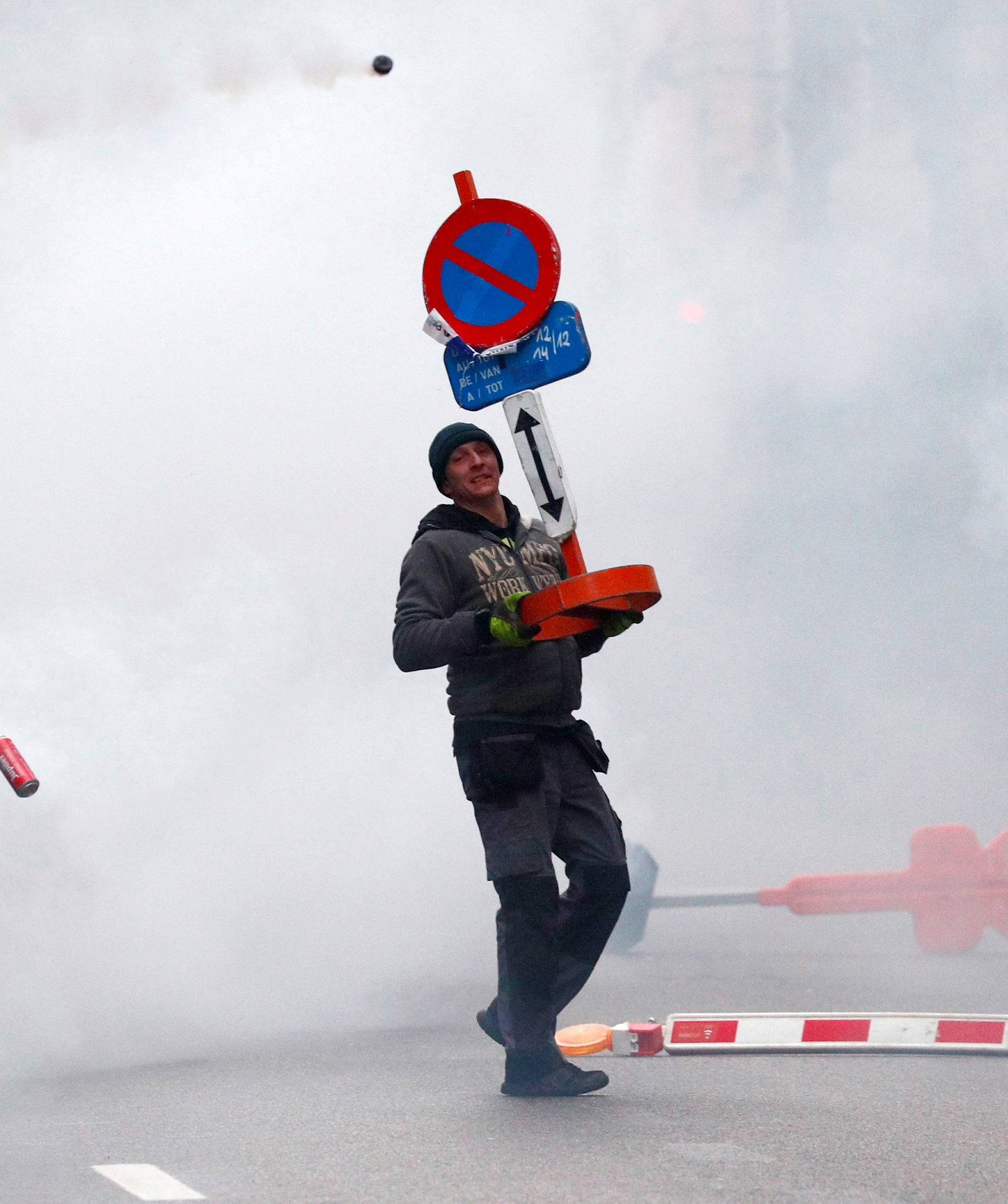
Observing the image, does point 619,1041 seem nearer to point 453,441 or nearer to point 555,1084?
point 555,1084

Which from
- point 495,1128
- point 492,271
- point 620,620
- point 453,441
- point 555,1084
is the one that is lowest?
point 555,1084

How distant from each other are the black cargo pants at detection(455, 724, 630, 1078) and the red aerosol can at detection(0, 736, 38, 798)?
1.03 m

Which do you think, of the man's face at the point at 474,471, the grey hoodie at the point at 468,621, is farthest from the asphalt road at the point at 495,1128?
the man's face at the point at 474,471

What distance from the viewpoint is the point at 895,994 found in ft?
17.8

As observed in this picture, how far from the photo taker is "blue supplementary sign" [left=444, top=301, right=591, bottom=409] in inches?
140

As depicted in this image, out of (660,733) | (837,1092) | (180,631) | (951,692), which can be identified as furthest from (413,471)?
(837,1092)

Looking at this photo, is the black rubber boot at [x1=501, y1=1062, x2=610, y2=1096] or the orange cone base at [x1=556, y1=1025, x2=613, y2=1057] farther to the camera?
the orange cone base at [x1=556, y1=1025, x2=613, y2=1057]

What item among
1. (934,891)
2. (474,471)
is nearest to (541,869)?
(474,471)

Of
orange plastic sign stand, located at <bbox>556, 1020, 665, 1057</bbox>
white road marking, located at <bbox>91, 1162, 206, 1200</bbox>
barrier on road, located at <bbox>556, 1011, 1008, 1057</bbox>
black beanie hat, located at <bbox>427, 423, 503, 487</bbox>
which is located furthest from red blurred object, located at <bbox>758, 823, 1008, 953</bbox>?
white road marking, located at <bbox>91, 1162, 206, 1200</bbox>

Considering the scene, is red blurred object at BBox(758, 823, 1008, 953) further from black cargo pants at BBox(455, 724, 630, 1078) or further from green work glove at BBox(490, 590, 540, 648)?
green work glove at BBox(490, 590, 540, 648)

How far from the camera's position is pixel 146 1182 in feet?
8.86

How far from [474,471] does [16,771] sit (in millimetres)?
1341

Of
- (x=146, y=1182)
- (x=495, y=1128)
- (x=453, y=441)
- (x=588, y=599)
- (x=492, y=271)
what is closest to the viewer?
(x=146, y=1182)

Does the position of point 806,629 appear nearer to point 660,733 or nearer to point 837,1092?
point 660,733
